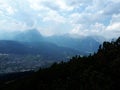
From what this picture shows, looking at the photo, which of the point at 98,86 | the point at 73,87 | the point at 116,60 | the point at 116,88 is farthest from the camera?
the point at 116,60

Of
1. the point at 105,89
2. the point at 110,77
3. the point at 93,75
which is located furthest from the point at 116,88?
the point at 93,75

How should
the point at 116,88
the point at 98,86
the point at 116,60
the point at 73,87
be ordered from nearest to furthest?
the point at 116,88 < the point at 98,86 < the point at 73,87 < the point at 116,60

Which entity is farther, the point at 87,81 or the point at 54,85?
the point at 54,85

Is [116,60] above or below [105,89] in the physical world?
above

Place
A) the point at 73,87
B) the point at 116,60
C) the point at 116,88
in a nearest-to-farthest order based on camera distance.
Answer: the point at 116,88
the point at 73,87
the point at 116,60

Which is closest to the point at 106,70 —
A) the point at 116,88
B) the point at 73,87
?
the point at 73,87

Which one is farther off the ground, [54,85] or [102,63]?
[102,63]

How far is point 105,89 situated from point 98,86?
785 cm

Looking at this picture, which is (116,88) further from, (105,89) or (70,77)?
(70,77)

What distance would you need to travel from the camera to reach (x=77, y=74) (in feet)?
652

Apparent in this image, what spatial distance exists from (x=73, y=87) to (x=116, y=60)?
1163 inches

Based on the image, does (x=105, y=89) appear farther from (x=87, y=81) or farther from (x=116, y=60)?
(x=116, y=60)

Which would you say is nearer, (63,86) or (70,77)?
(63,86)

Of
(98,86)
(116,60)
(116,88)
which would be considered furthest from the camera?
(116,60)
